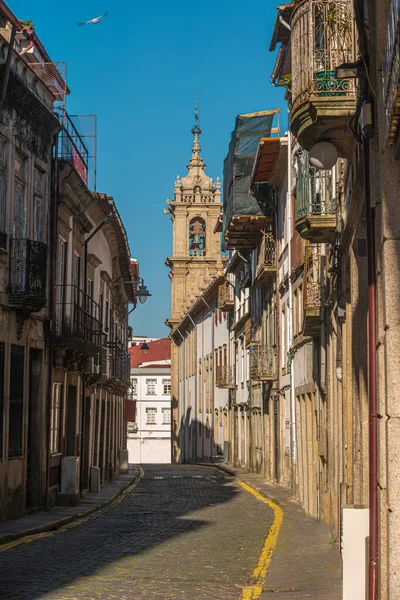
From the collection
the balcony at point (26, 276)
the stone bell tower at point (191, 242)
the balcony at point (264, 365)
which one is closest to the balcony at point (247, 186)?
the balcony at point (264, 365)

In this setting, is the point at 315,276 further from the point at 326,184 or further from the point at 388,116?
the point at 388,116

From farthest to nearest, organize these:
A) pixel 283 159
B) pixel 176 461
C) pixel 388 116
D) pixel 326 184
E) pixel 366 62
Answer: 1. pixel 176 461
2. pixel 283 159
3. pixel 326 184
4. pixel 366 62
5. pixel 388 116

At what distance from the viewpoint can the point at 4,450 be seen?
18203mm

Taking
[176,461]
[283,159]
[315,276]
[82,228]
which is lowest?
[176,461]

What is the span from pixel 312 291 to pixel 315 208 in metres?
2.81

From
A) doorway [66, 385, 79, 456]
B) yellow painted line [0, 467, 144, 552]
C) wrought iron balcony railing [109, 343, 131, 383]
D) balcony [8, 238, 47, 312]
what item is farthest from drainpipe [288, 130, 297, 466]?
balcony [8, 238, 47, 312]

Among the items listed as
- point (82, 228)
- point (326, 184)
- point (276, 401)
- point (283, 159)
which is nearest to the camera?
point (326, 184)

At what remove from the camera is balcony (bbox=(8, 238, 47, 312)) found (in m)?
18.2

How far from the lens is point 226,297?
1832 inches

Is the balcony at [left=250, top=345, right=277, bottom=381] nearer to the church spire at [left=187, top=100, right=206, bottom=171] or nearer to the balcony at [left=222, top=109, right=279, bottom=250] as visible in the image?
the balcony at [left=222, top=109, right=279, bottom=250]

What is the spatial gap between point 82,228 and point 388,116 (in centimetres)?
1867

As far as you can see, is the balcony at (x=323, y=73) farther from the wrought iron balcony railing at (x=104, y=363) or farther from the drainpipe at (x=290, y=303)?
the wrought iron balcony railing at (x=104, y=363)

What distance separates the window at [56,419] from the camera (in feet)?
73.5

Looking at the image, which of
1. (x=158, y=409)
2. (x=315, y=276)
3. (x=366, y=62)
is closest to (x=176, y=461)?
(x=158, y=409)
